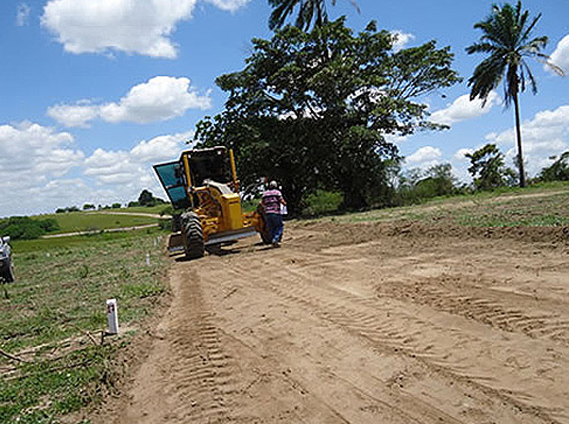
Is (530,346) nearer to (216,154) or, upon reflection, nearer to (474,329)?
(474,329)

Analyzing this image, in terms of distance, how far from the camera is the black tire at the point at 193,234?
12.5 meters

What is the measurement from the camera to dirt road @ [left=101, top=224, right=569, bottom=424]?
3559mm

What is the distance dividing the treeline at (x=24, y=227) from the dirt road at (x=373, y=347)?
45.9 m

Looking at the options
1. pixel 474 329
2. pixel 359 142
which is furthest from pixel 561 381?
pixel 359 142

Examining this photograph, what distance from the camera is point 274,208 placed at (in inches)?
515

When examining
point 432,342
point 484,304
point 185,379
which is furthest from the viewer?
point 484,304

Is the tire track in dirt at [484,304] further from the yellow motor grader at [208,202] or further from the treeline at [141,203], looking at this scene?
the treeline at [141,203]

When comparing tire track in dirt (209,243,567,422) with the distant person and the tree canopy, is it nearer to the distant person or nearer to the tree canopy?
the distant person

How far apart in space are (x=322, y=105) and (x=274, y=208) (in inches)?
673

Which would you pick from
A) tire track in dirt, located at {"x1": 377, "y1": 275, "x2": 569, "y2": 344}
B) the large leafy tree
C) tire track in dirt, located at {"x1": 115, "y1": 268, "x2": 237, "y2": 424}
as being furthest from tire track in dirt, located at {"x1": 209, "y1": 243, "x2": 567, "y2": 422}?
the large leafy tree

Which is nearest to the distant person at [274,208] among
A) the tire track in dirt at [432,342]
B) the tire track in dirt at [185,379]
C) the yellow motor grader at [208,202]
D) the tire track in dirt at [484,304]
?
the yellow motor grader at [208,202]

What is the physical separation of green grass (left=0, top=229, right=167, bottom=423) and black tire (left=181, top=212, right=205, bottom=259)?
1.08 meters

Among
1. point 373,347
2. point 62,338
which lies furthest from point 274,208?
point 373,347

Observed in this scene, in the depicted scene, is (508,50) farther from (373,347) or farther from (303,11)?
(373,347)
